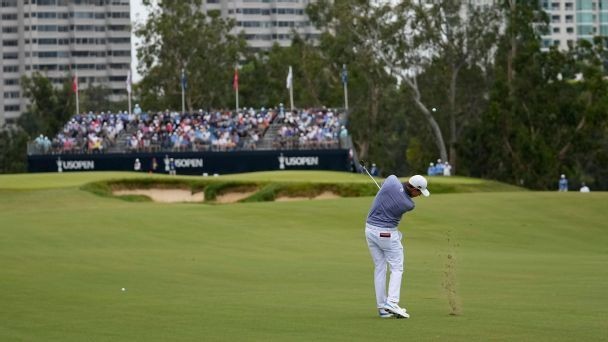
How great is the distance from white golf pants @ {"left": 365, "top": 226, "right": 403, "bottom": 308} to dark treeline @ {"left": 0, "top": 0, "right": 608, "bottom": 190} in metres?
67.6

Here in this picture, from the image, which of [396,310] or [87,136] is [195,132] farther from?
[396,310]

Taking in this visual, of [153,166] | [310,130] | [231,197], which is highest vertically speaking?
[310,130]

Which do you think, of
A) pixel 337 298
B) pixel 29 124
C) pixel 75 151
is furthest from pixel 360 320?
pixel 29 124

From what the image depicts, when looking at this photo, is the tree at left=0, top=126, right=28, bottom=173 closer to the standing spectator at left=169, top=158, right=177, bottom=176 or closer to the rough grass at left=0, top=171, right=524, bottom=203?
the standing spectator at left=169, top=158, right=177, bottom=176

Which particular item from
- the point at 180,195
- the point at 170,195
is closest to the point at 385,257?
the point at 180,195

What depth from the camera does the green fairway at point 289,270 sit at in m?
15.6

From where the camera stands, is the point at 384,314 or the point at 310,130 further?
the point at 310,130

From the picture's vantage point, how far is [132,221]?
37281 mm

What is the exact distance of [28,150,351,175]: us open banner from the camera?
79.2 metres

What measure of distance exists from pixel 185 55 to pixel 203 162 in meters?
41.1

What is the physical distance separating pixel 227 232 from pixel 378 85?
221 feet

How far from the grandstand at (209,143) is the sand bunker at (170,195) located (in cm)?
2494

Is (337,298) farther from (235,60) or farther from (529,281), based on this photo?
(235,60)

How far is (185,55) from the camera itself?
121 m
